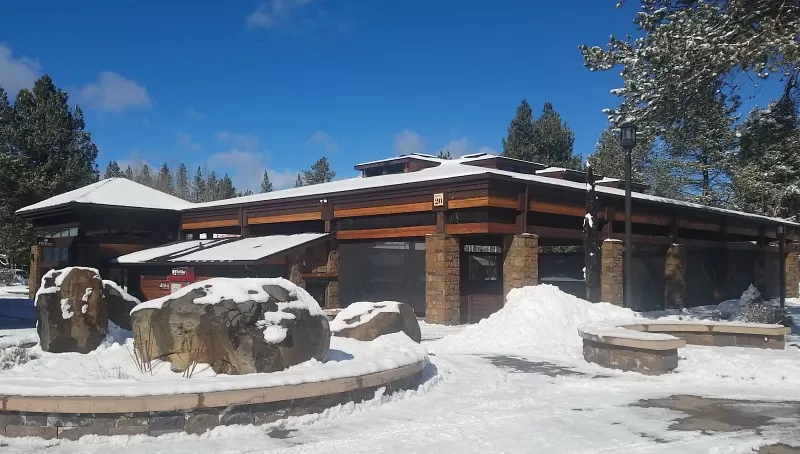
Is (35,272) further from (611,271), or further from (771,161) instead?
(771,161)

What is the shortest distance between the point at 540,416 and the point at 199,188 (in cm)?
12820

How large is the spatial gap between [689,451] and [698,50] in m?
9.09

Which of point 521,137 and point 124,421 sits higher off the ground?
point 521,137

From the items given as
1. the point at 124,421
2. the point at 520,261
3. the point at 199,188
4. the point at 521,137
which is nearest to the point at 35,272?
the point at 520,261

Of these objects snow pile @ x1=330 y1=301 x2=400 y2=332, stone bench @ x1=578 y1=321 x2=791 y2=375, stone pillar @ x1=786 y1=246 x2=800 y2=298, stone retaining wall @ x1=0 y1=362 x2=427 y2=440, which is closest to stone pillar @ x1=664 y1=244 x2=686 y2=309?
stone bench @ x1=578 y1=321 x2=791 y2=375

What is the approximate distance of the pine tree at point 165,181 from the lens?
13088 cm

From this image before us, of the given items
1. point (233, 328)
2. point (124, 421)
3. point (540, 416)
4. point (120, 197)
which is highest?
point (120, 197)

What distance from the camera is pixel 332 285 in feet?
70.9

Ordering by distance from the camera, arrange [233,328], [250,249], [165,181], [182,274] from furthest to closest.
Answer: [165,181] → [182,274] → [250,249] → [233,328]

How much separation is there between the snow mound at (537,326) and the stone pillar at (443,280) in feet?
10.3

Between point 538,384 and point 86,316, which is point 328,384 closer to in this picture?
point 538,384

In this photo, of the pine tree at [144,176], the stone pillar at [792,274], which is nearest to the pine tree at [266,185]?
the pine tree at [144,176]

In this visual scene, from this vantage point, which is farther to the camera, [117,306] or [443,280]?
[443,280]

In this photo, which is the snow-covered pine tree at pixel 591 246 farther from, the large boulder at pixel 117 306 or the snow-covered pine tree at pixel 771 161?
the large boulder at pixel 117 306
